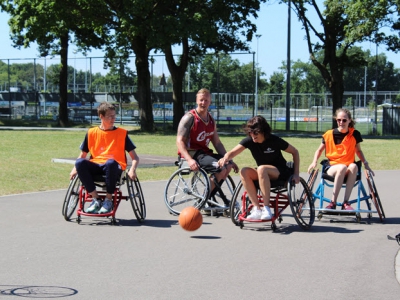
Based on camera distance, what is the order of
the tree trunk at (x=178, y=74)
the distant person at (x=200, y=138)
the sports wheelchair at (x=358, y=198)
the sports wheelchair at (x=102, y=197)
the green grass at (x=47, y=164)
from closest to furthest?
the sports wheelchair at (x=102, y=197), the sports wheelchair at (x=358, y=198), the distant person at (x=200, y=138), the green grass at (x=47, y=164), the tree trunk at (x=178, y=74)

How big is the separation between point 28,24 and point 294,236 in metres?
30.3

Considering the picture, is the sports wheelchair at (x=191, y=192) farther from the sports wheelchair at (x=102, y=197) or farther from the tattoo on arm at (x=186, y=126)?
the sports wheelchair at (x=102, y=197)

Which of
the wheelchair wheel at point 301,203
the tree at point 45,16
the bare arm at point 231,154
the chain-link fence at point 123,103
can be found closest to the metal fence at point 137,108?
the chain-link fence at point 123,103

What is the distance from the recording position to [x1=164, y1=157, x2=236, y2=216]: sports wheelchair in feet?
33.3

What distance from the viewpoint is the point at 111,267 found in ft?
23.1

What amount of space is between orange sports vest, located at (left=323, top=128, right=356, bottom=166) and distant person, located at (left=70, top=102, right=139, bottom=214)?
2675mm

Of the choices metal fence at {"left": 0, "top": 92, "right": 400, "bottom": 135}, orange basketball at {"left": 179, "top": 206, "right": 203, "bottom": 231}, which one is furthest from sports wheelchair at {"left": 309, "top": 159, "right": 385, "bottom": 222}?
metal fence at {"left": 0, "top": 92, "right": 400, "bottom": 135}

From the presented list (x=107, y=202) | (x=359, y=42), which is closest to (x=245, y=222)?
(x=107, y=202)

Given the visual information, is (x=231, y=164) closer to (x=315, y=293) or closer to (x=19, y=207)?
(x=19, y=207)

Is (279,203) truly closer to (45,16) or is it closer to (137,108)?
(45,16)

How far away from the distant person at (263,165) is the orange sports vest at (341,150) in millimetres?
1106

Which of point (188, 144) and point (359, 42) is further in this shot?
point (359, 42)

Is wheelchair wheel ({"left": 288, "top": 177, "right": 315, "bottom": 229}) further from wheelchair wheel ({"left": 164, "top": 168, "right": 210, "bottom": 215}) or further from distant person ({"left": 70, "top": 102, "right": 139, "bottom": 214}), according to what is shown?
distant person ({"left": 70, "top": 102, "right": 139, "bottom": 214})

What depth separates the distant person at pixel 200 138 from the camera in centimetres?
1021
